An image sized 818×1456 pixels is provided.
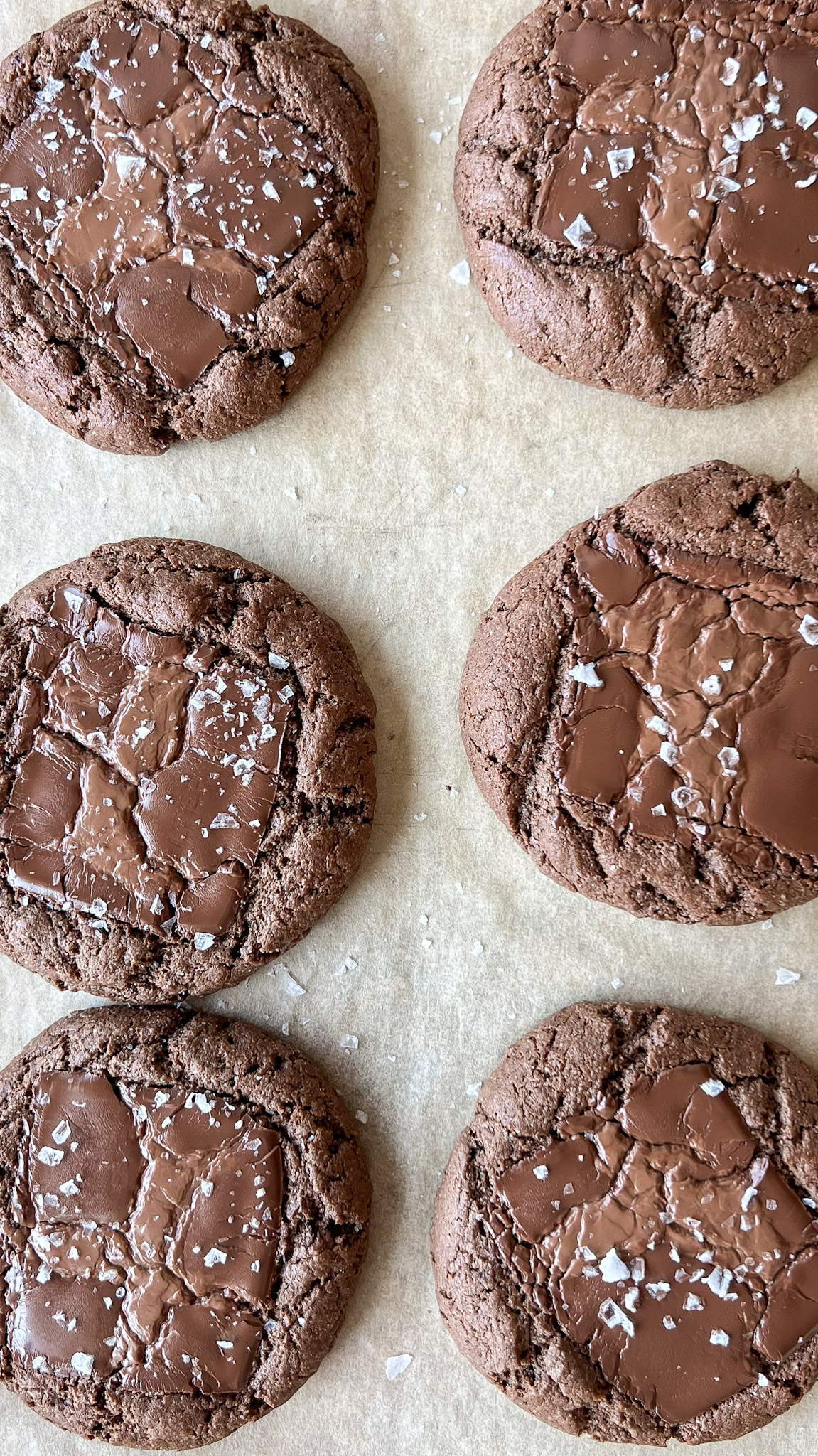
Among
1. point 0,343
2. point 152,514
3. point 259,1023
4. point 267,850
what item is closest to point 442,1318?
point 259,1023

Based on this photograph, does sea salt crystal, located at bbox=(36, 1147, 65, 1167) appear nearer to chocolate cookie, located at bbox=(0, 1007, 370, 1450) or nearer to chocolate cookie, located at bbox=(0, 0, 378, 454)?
chocolate cookie, located at bbox=(0, 1007, 370, 1450)

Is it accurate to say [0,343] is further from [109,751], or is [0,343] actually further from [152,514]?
[109,751]

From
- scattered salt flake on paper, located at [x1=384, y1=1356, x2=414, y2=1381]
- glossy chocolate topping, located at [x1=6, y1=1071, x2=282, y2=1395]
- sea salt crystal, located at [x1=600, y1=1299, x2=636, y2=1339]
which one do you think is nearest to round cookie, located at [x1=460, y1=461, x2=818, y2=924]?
sea salt crystal, located at [x1=600, y1=1299, x2=636, y2=1339]

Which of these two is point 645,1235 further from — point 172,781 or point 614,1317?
point 172,781

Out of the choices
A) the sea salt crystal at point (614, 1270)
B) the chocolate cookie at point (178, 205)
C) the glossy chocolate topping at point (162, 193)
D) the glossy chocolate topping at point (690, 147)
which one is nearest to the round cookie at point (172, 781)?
the chocolate cookie at point (178, 205)

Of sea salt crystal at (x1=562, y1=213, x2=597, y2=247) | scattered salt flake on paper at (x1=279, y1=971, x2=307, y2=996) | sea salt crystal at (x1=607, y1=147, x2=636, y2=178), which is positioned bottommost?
scattered salt flake on paper at (x1=279, y1=971, x2=307, y2=996)

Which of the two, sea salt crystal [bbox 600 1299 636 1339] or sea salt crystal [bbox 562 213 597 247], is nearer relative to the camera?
sea salt crystal [bbox 600 1299 636 1339]
